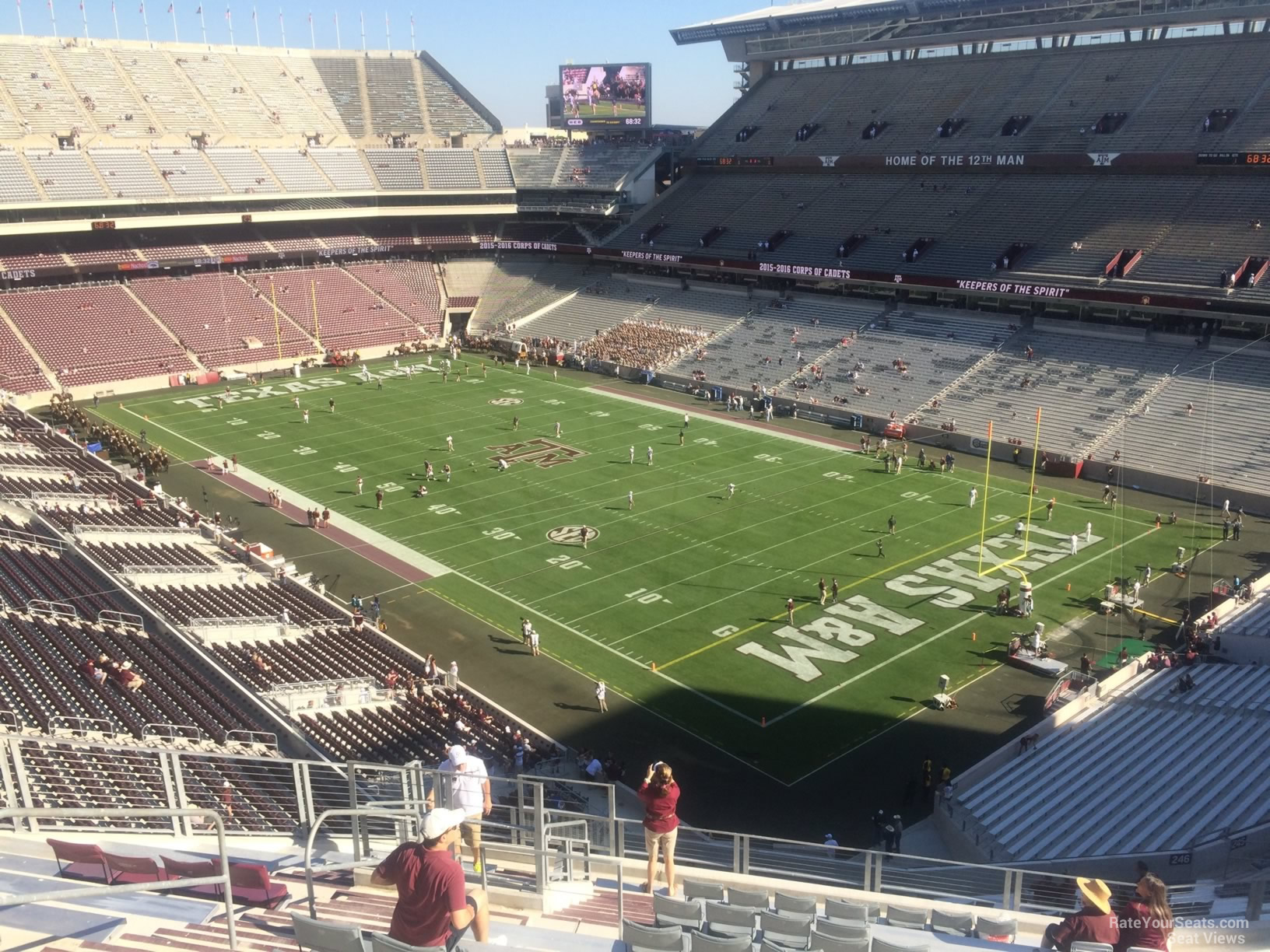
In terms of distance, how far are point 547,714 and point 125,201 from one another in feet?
166

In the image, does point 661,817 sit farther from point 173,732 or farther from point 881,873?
point 173,732

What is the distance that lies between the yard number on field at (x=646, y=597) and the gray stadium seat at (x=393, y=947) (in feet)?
69.5

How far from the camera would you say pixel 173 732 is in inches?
645

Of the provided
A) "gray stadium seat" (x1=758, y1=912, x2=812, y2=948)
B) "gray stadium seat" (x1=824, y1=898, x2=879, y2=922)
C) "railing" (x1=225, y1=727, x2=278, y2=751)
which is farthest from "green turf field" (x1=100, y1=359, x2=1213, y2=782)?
"gray stadium seat" (x1=758, y1=912, x2=812, y2=948)

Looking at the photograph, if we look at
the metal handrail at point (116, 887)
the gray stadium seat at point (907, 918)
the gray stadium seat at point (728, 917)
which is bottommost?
the gray stadium seat at point (907, 918)

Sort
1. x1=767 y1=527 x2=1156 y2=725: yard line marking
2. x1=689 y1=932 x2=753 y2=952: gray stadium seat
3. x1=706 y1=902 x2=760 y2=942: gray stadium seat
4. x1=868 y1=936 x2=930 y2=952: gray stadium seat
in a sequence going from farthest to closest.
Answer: x1=767 y1=527 x2=1156 y2=725: yard line marking
x1=706 y1=902 x2=760 y2=942: gray stadium seat
x1=868 y1=936 x2=930 y2=952: gray stadium seat
x1=689 y1=932 x2=753 y2=952: gray stadium seat

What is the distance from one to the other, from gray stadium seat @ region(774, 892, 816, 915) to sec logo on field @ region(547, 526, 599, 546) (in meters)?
22.7

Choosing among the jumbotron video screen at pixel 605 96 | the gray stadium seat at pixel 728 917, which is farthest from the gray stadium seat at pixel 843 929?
the jumbotron video screen at pixel 605 96

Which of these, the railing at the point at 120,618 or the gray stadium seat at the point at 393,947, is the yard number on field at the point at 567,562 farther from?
the gray stadium seat at the point at 393,947

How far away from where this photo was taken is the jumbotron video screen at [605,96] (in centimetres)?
7488

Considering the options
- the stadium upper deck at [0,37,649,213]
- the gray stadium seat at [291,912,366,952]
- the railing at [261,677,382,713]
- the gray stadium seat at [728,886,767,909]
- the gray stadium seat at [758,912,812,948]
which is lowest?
the railing at [261,677,382,713]

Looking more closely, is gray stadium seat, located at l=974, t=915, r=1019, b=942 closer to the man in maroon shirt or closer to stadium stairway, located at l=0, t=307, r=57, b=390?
the man in maroon shirt

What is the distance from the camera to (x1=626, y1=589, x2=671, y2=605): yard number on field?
27016mm

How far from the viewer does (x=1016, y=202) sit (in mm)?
54219
